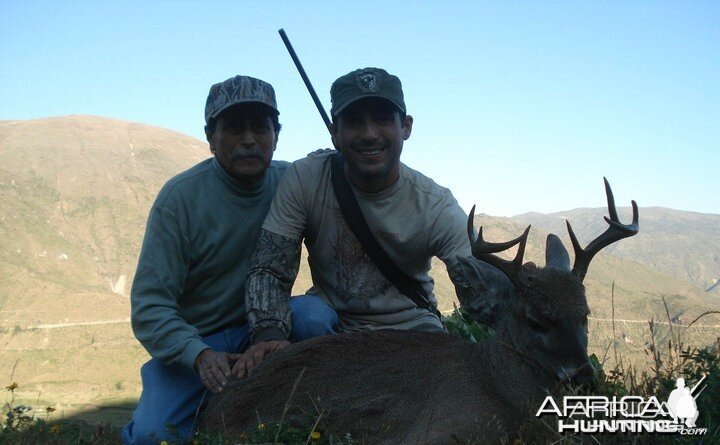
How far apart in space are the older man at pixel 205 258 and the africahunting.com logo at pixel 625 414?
216cm

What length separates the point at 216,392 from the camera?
496cm

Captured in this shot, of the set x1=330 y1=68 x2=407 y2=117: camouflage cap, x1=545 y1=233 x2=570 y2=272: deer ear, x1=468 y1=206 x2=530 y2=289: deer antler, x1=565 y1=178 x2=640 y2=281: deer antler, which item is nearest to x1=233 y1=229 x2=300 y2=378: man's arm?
x1=330 y1=68 x2=407 y2=117: camouflage cap

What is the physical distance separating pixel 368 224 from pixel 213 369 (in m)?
1.67

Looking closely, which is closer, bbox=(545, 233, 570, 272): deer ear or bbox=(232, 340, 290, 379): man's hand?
bbox=(545, 233, 570, 272): deer ear

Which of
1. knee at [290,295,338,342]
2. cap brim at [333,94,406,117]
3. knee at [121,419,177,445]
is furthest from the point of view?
knee at [290,295,338,342]

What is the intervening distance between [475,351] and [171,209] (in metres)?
2.52

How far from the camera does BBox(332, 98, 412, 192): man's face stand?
5594mm

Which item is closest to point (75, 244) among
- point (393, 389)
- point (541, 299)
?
point (393, 389)

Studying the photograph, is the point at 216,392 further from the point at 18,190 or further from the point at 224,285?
the point at 18,190

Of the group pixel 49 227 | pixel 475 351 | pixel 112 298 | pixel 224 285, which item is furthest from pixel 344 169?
pixel 49 227

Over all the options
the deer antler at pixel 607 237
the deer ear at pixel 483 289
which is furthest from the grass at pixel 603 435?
the deer ear at pixel 483 289

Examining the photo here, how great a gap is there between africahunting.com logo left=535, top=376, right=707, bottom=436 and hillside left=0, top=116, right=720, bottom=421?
2068 centimetres

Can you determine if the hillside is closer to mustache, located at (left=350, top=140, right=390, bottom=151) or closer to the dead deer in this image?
mustache, located at (left=350, top=140, right=390, bottom=151)

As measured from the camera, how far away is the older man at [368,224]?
557 centimetres
